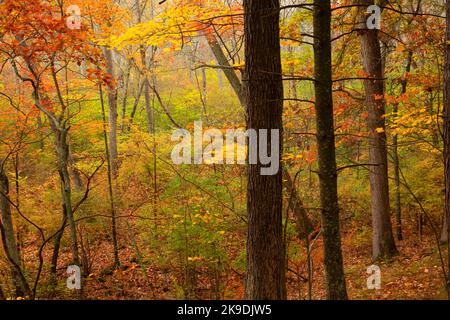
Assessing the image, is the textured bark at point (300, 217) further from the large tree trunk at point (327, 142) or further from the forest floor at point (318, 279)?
the large tree trunk at point (327, 142)

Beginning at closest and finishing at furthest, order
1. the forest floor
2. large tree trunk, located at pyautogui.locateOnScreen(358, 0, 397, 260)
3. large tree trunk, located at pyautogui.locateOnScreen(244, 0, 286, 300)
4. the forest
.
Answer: large tree trunk, located at pyautogui.locateOnScreen(244, 0, 286, 300) → the forest → the forest floor → large tree trunk, located at pyautogui.locateOnScreen(358, 0, 397, 260)

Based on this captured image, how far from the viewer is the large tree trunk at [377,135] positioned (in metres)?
8.65

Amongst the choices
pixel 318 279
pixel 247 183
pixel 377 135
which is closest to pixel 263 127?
pixel 247 183

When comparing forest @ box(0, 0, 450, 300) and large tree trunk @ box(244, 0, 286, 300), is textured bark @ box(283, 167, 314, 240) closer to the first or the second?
forest @ box(0, 0, 450, 300)

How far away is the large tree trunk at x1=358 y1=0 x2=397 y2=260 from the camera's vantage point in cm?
865

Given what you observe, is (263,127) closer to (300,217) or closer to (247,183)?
(247,183)

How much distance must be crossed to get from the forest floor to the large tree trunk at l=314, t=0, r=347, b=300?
6.25 feet

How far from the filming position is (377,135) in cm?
866

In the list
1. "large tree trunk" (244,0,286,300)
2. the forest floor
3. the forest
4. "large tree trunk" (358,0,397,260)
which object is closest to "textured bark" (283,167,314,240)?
the forest

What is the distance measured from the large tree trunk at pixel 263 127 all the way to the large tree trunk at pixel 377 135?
456 centimetres

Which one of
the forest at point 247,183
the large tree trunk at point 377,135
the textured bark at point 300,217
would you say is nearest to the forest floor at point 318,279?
the forest at point 247,183

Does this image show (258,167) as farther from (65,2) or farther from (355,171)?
(355,171)
